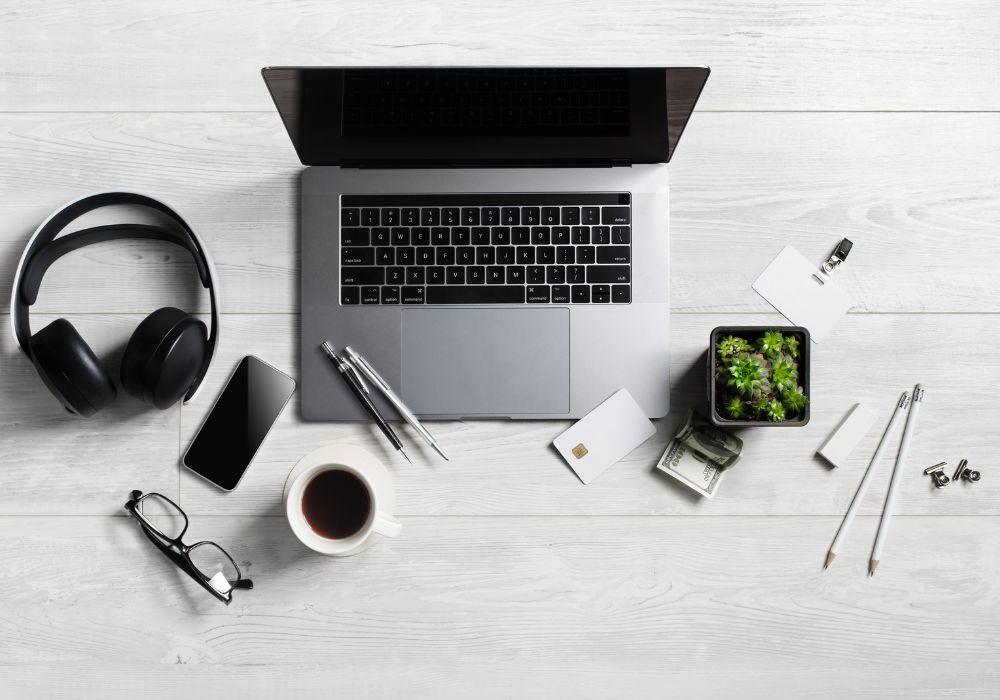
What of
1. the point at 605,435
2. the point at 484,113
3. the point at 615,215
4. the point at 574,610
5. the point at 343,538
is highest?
the point at 484,113

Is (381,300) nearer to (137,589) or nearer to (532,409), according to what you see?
(532,409)

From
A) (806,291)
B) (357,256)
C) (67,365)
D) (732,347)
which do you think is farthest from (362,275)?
(806,291)

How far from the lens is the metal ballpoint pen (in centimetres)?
84

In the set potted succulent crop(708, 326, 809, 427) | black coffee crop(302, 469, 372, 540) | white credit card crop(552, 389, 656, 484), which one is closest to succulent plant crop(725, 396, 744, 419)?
potted succulent crop(708, 326, 809, 427)

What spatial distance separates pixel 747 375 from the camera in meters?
0.76

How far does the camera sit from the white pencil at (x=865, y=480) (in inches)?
A: 33.9

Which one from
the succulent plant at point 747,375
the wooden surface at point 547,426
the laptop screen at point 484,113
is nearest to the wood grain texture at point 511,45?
the wooden surface at point 547,426

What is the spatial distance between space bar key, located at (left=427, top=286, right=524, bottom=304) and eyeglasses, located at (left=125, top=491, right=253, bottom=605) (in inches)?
16.9

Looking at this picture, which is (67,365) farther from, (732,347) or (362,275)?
(732,347)

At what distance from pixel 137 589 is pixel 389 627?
0.33 metres

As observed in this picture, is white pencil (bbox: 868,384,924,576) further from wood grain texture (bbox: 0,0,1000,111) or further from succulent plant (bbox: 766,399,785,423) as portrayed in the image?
wood grain texture (bbox: 0,0,1000,111)

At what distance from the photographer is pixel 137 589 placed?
0.87m

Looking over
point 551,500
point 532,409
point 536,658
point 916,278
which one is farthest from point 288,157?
point 916,278

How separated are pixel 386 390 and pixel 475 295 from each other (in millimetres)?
165
